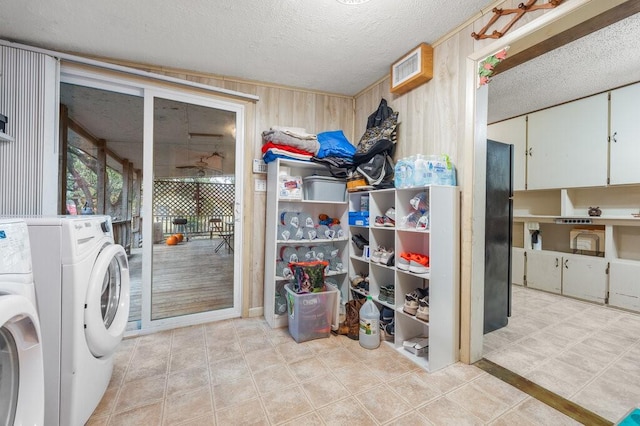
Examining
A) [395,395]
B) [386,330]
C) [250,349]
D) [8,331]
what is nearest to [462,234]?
[386,330]

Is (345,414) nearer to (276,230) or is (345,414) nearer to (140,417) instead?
(140,417)

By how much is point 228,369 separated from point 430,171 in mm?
1921

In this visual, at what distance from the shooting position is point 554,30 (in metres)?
1.55

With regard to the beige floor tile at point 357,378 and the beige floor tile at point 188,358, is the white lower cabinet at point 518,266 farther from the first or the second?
the beige floor tile at point 188,358

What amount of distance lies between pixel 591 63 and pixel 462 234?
228cm

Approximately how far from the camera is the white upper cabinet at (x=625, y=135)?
2.87 m

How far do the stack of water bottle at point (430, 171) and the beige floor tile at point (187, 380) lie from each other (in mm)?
1879

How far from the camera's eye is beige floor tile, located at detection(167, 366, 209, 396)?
1619mm

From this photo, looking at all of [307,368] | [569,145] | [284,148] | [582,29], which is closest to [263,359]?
[307,368]

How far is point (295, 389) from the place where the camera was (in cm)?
161

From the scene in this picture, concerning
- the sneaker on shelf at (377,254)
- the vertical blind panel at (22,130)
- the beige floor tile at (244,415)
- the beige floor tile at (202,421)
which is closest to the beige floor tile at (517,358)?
the sneaker on shelf at (377,254)

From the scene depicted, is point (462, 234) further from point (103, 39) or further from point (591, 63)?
point (103, 39)

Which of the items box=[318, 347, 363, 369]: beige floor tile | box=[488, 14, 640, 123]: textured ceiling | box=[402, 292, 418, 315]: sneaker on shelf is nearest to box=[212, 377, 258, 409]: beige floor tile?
box=[318, 347, 363, 369]: beige floor tile

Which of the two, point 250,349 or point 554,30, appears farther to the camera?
point 250,349
